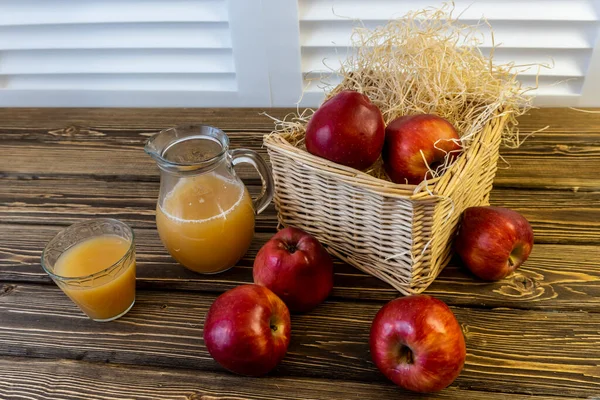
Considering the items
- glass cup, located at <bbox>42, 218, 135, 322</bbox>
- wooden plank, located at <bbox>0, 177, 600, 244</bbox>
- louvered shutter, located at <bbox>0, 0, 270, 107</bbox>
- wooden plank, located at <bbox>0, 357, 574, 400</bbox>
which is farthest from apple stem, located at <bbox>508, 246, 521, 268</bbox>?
louvered shutter, located at <bbox>0, 0, 270, 107</bbox>

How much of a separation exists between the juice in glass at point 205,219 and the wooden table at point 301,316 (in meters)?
0.06

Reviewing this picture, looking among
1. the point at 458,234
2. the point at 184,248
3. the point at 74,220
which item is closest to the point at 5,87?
the point at 74,220

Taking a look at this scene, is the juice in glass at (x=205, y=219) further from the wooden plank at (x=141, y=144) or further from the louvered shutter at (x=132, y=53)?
the louvered shutter at (x=132, y=53)

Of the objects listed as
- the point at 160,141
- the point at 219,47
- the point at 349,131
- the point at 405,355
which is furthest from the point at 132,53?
the point at 405,355

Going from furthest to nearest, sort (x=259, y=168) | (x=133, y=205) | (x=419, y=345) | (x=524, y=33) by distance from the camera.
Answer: (x=524, y=33) < (x=133, y=205) < (x=259, y=168) < (x=419, y=345)

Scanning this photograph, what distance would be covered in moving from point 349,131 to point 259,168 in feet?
0.59

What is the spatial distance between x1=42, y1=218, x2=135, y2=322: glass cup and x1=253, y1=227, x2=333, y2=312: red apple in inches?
7.7

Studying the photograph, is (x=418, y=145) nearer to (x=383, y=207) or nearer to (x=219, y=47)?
(x=383, y=207)

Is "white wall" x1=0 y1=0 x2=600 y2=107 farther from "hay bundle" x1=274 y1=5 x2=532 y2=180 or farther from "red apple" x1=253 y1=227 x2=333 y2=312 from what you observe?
"red apple" x1=253 y1=227 x2=333 y2=312

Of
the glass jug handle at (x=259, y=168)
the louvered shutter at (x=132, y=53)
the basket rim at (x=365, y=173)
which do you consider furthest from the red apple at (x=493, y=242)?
the louvered shutter at (x=132, y=53)

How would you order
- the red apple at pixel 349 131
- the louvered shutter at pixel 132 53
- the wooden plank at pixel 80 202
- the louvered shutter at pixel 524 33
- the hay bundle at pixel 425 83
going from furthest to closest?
the louvered shutter at pixel 132 53 < the louvered shutter at pixel 524 33 < the wooden plank at pixel 80 202 < the hay bundle at pixel 425 83 < the red apple at pixel 349 131

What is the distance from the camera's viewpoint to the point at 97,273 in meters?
0.78

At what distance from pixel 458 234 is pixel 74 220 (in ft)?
2.30

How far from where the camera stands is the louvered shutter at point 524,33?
1.23 m
